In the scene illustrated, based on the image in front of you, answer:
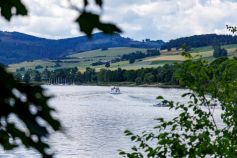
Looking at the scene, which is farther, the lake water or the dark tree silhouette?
the lake water

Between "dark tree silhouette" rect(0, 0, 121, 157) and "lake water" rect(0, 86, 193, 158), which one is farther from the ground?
"dark tree silhouette" rect(0, 0, 121, 157)

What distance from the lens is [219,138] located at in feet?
29.1

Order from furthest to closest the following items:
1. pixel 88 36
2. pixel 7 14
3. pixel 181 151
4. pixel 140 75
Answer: pixel 140 75
pixel 181 151
pixel 7 14
pixel 88 36

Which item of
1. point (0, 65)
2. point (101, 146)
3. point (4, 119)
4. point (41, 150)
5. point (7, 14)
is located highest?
point (7, 14)

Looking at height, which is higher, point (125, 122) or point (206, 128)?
point (206, 128)

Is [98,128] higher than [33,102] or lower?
lower

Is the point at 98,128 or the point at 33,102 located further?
the point at 98,128

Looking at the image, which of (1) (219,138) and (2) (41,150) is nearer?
(2) (41,150)

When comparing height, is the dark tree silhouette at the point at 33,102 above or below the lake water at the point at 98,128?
above

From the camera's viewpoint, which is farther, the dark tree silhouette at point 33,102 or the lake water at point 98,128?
the lake water at point 98,128

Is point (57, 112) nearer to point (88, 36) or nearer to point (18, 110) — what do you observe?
point (18, 110)

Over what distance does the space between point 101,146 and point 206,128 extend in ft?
116

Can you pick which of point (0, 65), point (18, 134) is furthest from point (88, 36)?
point (18, 134)

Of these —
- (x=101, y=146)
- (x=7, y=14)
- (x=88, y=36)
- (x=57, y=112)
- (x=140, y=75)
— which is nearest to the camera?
(x=88, y=36)
